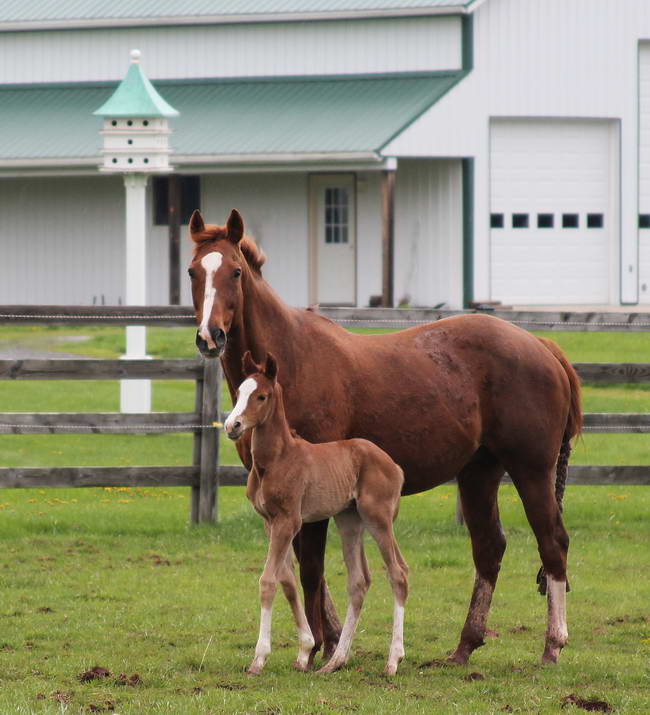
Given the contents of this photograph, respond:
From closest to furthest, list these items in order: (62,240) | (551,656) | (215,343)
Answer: (215,343), (551,656), (62,240)

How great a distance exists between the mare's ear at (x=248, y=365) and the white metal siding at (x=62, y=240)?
23273 mm

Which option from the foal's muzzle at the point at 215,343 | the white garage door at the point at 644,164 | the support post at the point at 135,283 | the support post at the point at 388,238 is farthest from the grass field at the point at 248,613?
the white garage door at the point at 644,164

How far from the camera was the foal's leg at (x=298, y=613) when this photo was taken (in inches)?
289

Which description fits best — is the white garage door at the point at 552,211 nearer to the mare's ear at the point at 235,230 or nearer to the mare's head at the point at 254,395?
the mare's ear at the point at 235,230

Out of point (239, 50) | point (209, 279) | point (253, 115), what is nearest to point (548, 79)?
point (253, 115)

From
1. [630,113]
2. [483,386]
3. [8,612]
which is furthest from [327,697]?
[630,113]

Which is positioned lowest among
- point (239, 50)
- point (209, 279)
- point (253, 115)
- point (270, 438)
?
point (270, 438)

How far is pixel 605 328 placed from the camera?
487 inches

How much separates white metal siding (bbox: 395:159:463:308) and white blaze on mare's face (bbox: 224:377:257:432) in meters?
21.8

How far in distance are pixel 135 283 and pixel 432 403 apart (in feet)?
33.8

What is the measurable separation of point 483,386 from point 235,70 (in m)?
23.1

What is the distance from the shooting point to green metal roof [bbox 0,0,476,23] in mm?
28672

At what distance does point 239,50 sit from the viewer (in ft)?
98.1

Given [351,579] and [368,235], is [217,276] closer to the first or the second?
[351,579]
